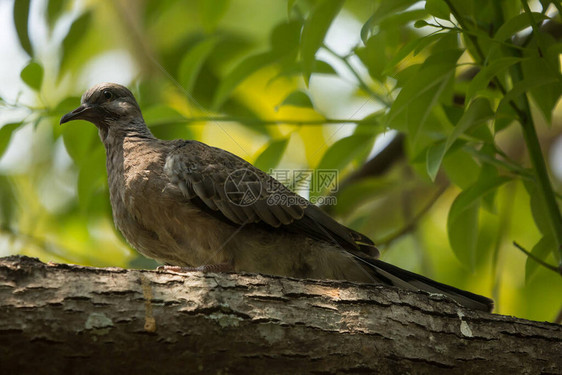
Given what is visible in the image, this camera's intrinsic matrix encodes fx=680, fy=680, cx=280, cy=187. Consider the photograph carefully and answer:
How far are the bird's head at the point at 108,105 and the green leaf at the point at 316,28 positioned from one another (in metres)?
1.54

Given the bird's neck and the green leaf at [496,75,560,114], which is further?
the bird's neck

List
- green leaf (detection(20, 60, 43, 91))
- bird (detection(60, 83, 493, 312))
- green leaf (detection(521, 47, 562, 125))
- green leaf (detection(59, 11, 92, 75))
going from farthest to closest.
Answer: green leaf (detection(59, 11, 92, 75))
bird (detection(60, 83, 493, 312))
green leaf (detection(20, 60, 43, 91))
green leaf (detection(521, 47, 562, 125))

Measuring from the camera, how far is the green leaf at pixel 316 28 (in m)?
3.12

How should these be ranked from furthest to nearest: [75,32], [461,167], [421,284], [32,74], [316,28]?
[75,32]
[461,167]
[32,74]
[421,284]
[316,28]

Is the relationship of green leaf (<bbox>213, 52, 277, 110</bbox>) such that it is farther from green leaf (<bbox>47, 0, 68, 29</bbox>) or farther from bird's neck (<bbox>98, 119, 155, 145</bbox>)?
green leaf (<bbox>47, 0, 68, 29</bbox>)

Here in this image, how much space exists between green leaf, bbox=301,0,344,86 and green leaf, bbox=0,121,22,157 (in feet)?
5.13

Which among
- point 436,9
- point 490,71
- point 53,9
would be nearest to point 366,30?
point 436,9

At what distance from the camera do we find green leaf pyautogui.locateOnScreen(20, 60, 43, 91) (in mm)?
3479

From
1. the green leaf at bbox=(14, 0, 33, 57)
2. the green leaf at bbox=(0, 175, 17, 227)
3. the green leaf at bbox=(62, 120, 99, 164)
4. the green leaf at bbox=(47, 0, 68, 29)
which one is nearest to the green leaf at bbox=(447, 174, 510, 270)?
the green leaf at bbox=(62, 120, 99, 164)

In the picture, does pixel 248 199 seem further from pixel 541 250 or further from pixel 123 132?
pixel 541 250

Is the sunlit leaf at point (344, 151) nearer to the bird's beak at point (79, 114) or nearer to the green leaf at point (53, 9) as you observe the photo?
the bird's beak at point (79, 114)

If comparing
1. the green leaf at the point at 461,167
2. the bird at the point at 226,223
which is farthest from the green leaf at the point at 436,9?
the bird at the point at 226,223

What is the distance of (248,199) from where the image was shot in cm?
370

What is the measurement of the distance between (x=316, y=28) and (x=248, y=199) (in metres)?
1.03
